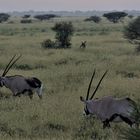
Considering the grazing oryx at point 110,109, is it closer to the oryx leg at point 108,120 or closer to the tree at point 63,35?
the oryx leg at point 108,120

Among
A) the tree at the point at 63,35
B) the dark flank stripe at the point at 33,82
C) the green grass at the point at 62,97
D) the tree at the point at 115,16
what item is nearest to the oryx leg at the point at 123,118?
the green grass at the point at 62,97

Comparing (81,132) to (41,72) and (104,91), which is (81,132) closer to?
(104,91)

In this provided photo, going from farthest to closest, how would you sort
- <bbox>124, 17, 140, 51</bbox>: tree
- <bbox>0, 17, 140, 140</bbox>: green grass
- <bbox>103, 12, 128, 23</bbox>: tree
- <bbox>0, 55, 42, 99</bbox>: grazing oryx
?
<bbox>103, 12, 128, 23</bbox>: tree < <bbox>124, 17, 140, 51</bbox>: tree < <bbox>0, 55, 42, 99</bbox>: grazing oryx < <bbox>0, 17, 140, 140</bbox>: green grass

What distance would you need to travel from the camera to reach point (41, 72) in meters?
16.9

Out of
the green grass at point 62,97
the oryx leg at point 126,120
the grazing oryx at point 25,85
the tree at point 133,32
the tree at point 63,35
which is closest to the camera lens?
the oryx leg at point 126,120

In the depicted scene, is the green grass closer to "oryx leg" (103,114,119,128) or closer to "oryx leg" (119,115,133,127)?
"oryx leg" (103,114,119,128)

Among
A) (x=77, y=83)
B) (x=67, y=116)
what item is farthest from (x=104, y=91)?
(x=67, y=116)

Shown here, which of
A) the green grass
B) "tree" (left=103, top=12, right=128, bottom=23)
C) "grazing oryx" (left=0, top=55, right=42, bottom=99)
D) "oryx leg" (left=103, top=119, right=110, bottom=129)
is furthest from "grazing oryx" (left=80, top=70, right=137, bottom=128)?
"tree" (left=103, top=12, right=128, bottom=23)

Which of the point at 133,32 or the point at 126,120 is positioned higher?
the point at 126,120

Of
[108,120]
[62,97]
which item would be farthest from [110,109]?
[62,97]

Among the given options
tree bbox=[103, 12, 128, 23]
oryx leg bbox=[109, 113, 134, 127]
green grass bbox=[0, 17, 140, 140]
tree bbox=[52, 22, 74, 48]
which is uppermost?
oryx leg bbox=[109, 113, 134, 127]

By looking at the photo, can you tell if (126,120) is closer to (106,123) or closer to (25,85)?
(106,123)

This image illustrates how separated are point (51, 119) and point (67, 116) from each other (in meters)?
0.42

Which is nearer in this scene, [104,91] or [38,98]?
[38,98]
